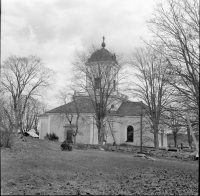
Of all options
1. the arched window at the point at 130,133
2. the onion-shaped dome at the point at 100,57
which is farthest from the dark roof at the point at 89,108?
the onion-shaped dome at the point at 100,57

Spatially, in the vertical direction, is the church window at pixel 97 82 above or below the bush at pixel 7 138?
above

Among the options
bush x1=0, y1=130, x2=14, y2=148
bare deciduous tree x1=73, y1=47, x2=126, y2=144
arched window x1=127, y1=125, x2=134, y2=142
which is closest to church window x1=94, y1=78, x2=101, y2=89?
bare deciduous tree x1=73, y1=47, x2=126, y2=144

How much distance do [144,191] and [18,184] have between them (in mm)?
4013

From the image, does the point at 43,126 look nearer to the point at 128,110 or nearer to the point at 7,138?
the point at 128,110

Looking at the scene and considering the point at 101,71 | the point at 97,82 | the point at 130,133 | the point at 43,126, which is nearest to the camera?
the point at 101,71

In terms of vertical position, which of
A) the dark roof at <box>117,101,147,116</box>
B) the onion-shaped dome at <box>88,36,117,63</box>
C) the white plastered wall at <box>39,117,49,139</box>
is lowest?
the white plastered wall at <box>39,117,49,139</box>

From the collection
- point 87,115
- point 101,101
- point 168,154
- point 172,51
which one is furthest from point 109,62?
point 172,51

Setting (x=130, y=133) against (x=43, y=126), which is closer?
(x=130, y=133)

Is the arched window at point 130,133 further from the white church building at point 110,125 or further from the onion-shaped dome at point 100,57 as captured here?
the onion-shaped dome at point 100,57

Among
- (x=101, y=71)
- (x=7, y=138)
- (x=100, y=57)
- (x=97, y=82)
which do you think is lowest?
(x=7, y=138)

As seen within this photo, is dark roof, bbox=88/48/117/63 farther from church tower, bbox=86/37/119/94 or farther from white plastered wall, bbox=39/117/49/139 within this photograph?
white plastered wall, bbox=39/117/49/139

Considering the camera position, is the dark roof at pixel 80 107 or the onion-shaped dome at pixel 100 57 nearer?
the onion-shaped dome at pixel 100 57

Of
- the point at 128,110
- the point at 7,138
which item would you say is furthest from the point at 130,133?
the point at 7,138

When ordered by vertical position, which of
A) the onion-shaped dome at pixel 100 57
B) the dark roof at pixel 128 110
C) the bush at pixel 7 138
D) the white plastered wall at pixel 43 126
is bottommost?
the bush at pixel 7 138
